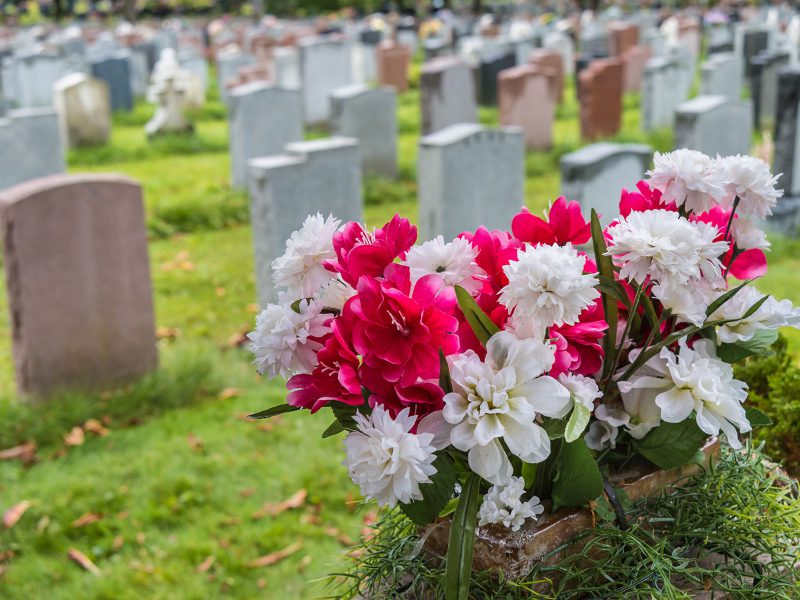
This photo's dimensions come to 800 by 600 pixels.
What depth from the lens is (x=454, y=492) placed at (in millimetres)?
1417

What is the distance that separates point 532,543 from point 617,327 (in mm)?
359

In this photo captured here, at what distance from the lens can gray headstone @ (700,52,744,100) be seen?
33.2 feet

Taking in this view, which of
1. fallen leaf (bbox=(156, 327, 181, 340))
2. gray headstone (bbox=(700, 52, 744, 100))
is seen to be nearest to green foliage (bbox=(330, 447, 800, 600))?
fallen leaf (bbox=(156, 327, 181, 340))

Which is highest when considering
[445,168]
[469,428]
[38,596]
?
[469,428]

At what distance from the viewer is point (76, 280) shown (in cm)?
477

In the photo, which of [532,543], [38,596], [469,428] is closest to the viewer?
[469,428]

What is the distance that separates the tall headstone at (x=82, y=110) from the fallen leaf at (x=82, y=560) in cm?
852

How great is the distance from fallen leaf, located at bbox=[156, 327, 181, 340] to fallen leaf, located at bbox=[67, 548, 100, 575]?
245cm

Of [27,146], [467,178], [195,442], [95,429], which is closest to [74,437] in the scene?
[95,429]

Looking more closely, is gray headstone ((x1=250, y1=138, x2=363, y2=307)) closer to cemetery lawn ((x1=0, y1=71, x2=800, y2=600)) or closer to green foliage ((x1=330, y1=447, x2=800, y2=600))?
cemetery lawn ((x1=0, y1=71, x2=800, y2=600))

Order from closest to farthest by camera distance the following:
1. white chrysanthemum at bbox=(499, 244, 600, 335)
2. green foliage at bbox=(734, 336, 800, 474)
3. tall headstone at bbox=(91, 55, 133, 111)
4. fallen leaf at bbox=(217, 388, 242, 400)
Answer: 1. white chrysanthemum at bbox=(499, 244, 600, 335)
2. green foliage at bbox=(734, 336, 800, 474)
3. fallen leaf at bbox=(217, 388, 242, 400)
4. tall headstone at bbox=(91, 55, 133, 111)

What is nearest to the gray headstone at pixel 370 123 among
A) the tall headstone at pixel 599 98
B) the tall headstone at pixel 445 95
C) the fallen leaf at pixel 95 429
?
the tall headstone at pixel 445 95

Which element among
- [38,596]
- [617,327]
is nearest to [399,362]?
[617,327]

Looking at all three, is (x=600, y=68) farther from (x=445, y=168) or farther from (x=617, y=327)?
(x=617, y=327)
